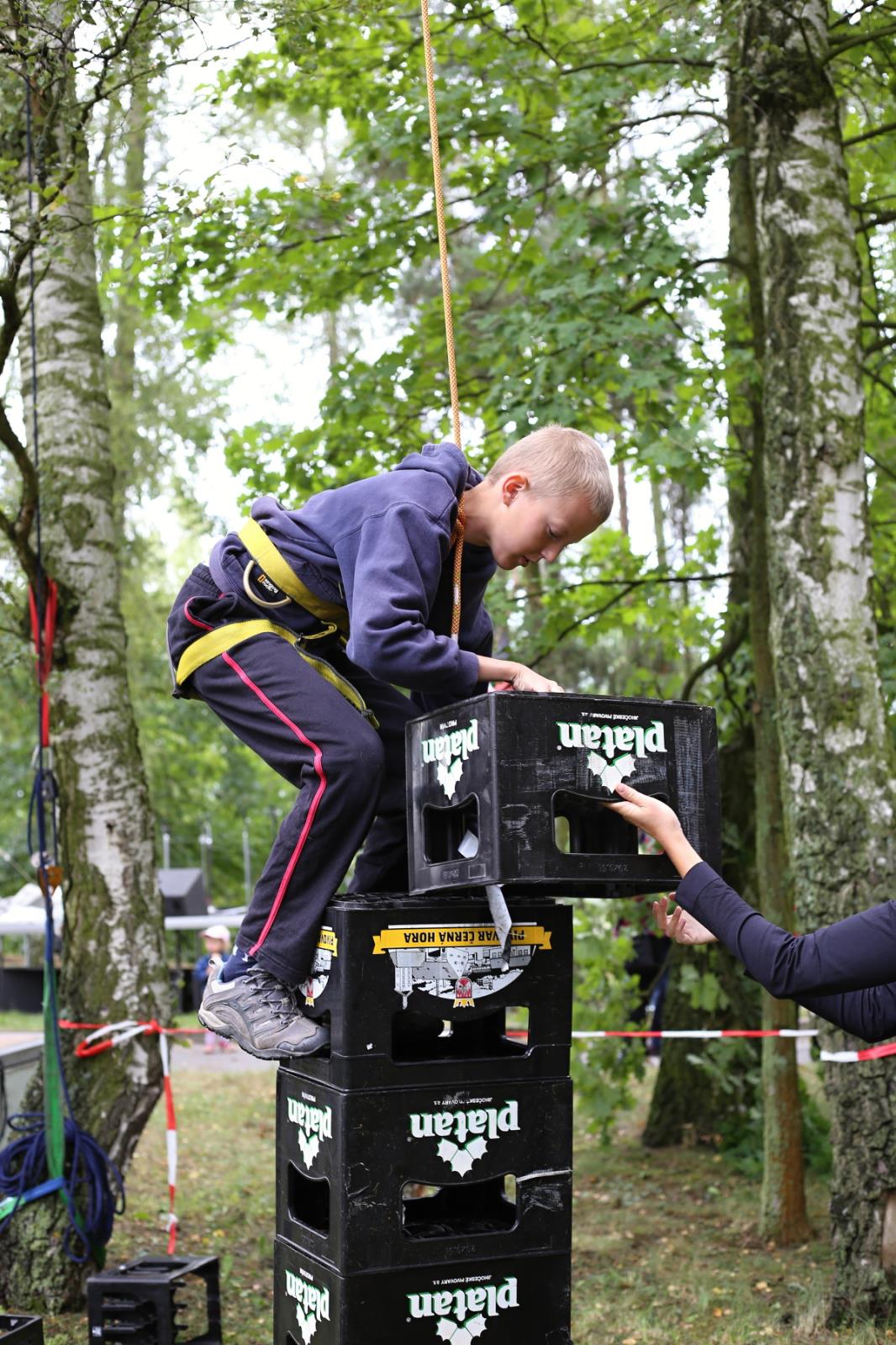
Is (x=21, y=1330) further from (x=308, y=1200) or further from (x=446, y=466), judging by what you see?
(x=446, y=466)

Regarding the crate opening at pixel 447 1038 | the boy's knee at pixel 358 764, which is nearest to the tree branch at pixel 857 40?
the boy's knee at pixel 358 764

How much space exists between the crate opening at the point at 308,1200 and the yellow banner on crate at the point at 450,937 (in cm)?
63

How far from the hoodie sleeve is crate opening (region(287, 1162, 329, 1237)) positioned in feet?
4.08

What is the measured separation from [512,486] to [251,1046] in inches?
56.2

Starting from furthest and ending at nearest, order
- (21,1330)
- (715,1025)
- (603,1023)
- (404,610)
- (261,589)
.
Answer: (715,1025) < (603,1023) < (21,1330) < (261,589) < (404,610)

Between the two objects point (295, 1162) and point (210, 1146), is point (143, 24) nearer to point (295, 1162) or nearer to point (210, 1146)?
point (295, 1162)

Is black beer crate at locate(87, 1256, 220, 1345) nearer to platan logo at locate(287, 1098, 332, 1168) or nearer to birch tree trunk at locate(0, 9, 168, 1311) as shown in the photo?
birch tree trunk at locate(0, 9, 168, 1311)

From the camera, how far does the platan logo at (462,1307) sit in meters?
2.90

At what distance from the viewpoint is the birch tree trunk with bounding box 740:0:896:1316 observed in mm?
4812

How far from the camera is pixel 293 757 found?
3148mm

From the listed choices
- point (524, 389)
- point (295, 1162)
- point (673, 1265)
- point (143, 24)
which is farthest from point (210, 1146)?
point (143, 24)

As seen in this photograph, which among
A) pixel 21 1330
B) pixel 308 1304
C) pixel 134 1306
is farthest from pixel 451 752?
pixel 134 1306

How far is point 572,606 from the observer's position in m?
7.62

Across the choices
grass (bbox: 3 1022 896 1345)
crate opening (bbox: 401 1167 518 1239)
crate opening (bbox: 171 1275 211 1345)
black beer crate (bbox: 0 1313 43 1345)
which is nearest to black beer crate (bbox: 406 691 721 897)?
crate opening (bbox: 401 1167 518 1239)
